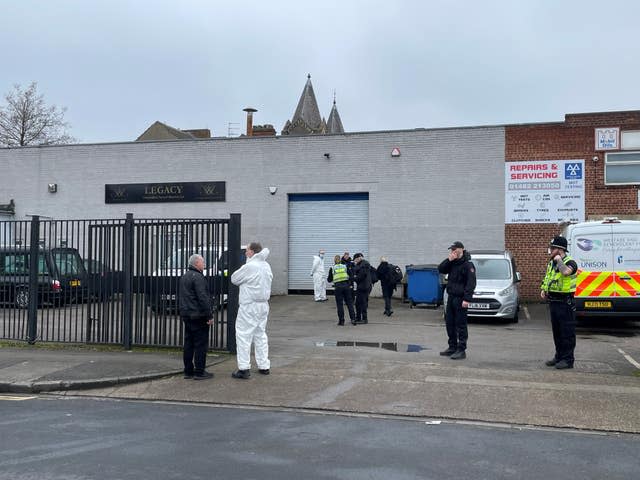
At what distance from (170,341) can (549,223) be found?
14596 mm

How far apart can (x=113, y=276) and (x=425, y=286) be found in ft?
36.4

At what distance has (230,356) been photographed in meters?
10.7

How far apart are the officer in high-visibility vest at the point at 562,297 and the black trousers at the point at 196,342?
16.2 feet

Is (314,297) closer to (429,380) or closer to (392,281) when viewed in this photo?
(392,281)

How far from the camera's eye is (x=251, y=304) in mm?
9016

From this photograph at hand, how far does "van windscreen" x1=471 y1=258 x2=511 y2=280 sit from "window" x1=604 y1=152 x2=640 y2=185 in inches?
242

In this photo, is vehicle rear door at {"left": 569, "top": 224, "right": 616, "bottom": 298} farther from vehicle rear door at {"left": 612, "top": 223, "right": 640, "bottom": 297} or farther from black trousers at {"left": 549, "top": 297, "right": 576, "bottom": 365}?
black trousers at {"left": 549, "top": 297, "right": 576, "bottom": 365}

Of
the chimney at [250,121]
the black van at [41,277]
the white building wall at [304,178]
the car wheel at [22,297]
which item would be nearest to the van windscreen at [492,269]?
the white building wall at [304,178]

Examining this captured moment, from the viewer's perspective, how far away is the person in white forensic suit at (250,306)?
8.94 meters

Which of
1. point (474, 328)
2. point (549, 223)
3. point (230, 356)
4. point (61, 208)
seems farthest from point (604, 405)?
point (61, 208)

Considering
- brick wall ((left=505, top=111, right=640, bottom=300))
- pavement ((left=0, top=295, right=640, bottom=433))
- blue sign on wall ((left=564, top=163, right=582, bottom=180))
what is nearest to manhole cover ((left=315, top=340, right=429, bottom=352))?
pavement ((left=0, top=295, right=640, bottom=433))

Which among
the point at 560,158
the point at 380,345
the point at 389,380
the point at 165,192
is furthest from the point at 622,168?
the point at 165,192

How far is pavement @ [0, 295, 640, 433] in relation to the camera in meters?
7.30

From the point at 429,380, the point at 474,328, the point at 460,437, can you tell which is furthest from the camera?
the point at 474,328
